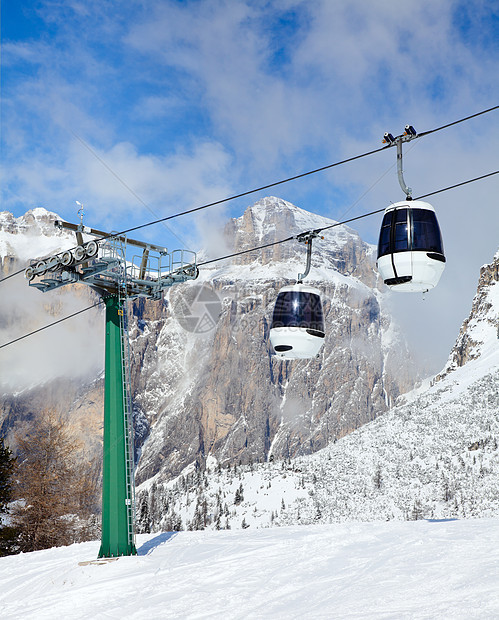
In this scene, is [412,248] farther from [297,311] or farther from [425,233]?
[297,311]

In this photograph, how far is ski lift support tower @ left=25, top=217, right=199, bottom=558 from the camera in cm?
1797

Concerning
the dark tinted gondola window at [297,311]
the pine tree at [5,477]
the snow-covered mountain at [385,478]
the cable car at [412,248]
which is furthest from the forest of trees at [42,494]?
the snow-covered mountain at [385,478]

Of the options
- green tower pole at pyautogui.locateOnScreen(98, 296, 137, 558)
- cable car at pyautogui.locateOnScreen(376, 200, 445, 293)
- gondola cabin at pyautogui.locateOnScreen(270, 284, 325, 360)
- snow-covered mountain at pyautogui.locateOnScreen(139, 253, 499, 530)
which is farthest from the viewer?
snow-covered mountain at pyautogui.locateOnScreen(139, 253, 499, 530)

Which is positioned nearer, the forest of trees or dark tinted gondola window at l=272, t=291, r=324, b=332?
A: dark tinted gondola window at l=272, t=291, r=324, b=332

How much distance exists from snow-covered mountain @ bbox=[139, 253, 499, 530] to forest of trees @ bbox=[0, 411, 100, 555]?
41.2m

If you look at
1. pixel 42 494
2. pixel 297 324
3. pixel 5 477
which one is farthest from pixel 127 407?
pixel 42 494

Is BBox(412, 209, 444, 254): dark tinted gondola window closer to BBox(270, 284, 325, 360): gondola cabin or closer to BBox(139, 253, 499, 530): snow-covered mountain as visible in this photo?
BBox(270, 284, 325, 360): gondola cabin

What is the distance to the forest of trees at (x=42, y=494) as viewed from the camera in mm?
38125

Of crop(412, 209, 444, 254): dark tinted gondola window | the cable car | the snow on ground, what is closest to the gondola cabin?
the cable car

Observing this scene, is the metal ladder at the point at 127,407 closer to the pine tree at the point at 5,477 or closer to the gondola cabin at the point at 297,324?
the gondola cabin at the point at 297,324

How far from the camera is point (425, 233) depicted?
1145cm

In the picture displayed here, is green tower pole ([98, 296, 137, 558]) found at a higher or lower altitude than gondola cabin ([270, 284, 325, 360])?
lower

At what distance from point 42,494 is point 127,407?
2409 centimetres

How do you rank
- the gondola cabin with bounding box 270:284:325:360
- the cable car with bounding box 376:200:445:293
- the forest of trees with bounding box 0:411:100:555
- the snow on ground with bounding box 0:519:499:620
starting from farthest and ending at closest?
the forest of trees with bounding box 0:411:100:555 → the gondola cabin with bounding box 270:284:325:360 → the cable car with bounding box 376:200:445:293 → the snow on ground with bounding box 0:519:499:620
